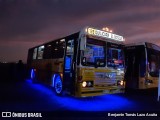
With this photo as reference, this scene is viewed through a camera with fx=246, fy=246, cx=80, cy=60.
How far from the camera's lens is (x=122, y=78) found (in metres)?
12.1

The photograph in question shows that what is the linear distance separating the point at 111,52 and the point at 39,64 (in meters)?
6.80

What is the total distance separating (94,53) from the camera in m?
10.7

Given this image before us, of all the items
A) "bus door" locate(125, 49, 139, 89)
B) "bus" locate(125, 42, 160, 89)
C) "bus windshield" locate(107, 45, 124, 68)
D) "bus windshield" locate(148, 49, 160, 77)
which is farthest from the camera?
"bus door" locate(125, 49, 139, 89)

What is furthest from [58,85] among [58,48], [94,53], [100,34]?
[100,34]

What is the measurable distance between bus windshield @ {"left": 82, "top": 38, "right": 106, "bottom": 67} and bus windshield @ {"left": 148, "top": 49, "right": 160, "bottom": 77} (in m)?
4.01

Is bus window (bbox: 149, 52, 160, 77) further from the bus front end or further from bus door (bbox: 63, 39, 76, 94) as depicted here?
bus door (bbox: 63, 39, 76, 94)

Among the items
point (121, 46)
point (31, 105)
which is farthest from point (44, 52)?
point (31, 105)

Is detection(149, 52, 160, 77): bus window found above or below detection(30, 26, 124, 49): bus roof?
below

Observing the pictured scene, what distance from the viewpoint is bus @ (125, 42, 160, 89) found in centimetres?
1381

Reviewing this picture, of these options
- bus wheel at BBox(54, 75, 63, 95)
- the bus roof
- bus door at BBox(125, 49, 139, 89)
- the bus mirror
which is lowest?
bus wheel at BBox(54, 75, 63, 95)

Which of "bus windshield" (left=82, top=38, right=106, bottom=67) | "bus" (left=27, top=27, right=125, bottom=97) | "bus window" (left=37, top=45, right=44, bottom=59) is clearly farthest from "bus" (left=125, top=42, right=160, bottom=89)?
"bus window" (left=37, top=45, right=44, bottom=59)

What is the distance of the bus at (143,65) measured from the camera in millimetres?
13807

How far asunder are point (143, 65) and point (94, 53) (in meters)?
4.53

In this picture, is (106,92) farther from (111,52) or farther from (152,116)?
(152,116)
